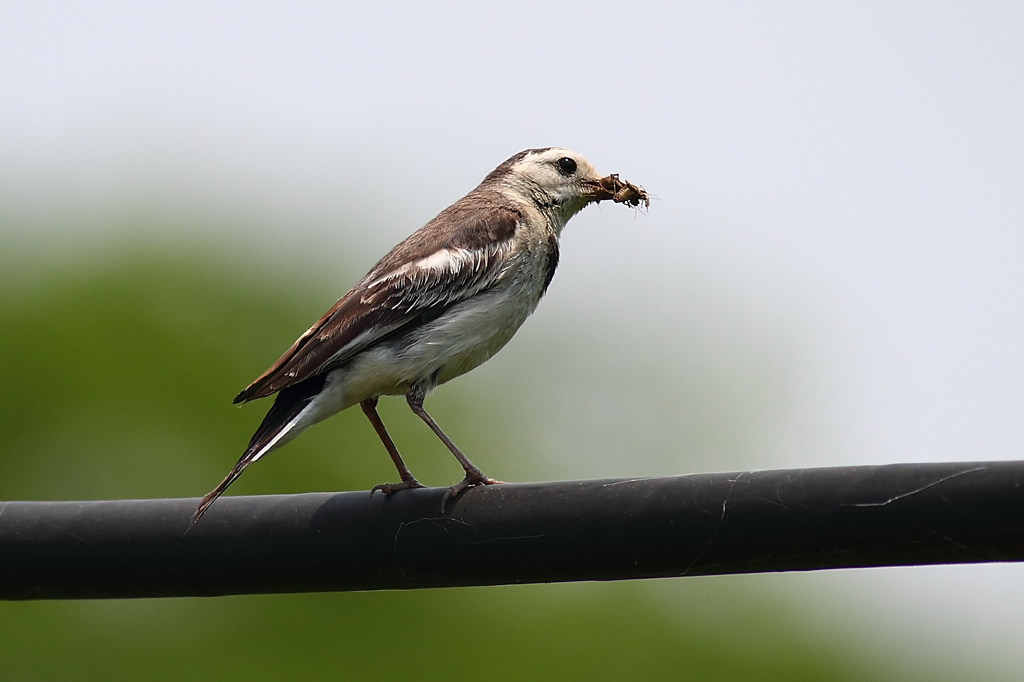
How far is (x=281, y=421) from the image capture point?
5.42m

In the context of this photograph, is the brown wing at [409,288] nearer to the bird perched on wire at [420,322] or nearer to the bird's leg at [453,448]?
the bird perched on wire at [420,322]

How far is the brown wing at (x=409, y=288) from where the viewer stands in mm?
5688

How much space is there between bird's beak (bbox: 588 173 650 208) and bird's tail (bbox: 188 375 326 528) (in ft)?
8.03

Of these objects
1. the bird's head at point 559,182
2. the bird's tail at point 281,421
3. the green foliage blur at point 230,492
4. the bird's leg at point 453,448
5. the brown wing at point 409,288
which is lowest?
the green foliage blur at point 230,492

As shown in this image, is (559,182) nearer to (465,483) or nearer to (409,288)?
(409,288)

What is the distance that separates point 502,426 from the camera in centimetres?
2119

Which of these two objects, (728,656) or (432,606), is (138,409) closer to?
(432,606)

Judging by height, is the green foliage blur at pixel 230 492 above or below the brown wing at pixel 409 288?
below

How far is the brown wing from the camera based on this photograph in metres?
5.69

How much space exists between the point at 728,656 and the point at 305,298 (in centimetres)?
989

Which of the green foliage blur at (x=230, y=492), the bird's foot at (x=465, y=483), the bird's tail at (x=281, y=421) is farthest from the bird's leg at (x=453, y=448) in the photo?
the green foliage blur at (x=230, y=492)

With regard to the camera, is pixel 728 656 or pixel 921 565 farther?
pixel 728 656

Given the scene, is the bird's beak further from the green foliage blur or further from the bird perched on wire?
the green foliage blur

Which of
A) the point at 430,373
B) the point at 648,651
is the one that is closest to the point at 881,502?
the point at 430,373
